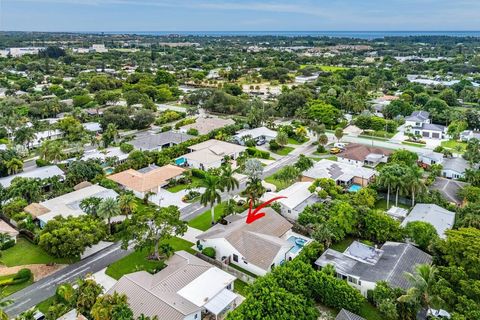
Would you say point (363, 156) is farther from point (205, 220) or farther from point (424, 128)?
point (205, 220)

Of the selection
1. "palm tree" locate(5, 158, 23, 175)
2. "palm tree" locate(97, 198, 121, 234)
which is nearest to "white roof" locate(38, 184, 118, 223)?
"palm tree" locate(97, 198, 121, 234)

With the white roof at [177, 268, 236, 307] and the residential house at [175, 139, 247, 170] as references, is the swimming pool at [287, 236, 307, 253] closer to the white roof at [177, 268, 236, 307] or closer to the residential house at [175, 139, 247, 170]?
the white roof at [177, 268, 236, 307]

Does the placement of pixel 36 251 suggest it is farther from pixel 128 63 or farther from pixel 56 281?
pixel 128 63

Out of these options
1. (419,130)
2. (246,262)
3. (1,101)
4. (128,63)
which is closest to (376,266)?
(246,262)

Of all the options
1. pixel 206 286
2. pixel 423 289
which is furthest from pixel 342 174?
pixel 206 286

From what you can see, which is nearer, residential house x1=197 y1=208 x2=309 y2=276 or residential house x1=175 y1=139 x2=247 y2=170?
residential house x1=197 y1=208 x2=309 y2=276

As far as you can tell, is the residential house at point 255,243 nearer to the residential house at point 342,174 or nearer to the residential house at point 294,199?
the residential house at point 294,199

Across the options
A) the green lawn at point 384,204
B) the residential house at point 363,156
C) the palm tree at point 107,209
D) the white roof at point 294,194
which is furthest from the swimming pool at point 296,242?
the residential house at point 363,156
